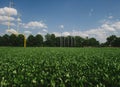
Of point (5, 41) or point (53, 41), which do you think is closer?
point (5, 41)

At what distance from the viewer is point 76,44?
325 feet

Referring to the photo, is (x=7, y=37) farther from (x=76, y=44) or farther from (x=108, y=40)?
(x=108, y=40)

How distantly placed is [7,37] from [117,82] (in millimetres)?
91665

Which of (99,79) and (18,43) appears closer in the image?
(99,79)

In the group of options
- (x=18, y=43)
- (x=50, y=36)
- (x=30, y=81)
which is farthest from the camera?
(x=50, y=36)

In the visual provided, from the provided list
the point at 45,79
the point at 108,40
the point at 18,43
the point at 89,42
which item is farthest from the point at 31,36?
the point at 45,79

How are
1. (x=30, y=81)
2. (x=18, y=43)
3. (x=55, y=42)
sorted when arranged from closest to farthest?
(x=30, y=81) → (x=18, y=43) → (x=55, y=42)

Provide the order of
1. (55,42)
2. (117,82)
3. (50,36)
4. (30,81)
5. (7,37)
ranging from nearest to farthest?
(117,82), (30,81), (7,37), (55,42), (50,36)

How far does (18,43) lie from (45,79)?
83.9 m

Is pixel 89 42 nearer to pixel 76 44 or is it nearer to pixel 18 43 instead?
pixel 76 44

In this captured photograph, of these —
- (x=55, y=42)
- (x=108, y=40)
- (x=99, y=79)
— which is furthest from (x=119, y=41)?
(x=99, y=79)

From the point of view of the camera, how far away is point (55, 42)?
321 ft

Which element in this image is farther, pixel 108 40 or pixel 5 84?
pixel 108 40

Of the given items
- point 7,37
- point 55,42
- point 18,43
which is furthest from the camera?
point 55,42
